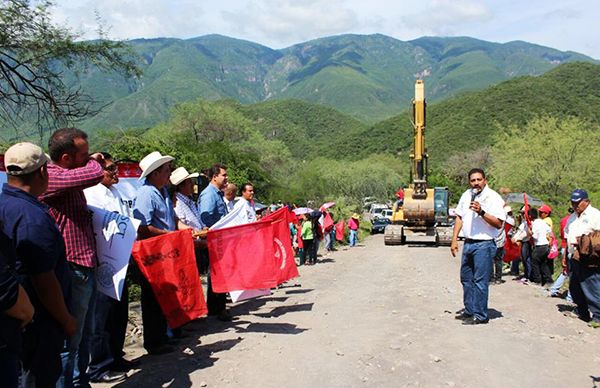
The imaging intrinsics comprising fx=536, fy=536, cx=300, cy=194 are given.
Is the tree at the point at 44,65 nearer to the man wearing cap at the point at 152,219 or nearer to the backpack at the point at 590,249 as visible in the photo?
the man wearing cap at the point at 152,219

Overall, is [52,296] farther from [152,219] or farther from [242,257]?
[242,257]

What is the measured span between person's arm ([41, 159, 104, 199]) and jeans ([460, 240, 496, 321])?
529 centimetres

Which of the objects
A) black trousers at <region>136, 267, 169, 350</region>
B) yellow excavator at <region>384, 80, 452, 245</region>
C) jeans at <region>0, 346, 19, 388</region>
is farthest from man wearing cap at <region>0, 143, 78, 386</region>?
yellow excavator at <region>384, 80, 452, 245</region>

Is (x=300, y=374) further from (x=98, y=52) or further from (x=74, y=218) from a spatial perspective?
(x=98, y=52)

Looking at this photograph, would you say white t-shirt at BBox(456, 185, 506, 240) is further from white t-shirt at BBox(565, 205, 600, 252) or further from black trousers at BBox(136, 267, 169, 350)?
black trousers at BBox(136, 267, 169, 350)

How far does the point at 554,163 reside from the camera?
36156 millimetres

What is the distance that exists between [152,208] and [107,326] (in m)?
1.35

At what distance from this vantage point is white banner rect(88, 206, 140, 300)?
4809 mm

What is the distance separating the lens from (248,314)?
828 cm

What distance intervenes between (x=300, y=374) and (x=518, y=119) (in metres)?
94.1

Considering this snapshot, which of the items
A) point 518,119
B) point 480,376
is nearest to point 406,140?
point 518,119

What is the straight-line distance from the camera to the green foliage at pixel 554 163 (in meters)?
34.5

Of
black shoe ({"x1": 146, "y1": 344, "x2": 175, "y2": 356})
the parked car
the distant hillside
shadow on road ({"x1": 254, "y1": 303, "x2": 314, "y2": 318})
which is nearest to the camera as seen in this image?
black shoe ({"x1": 146, "y1": 344, "x2": 175, "y2": 356})

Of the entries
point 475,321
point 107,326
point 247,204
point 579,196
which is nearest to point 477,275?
point 475,321
